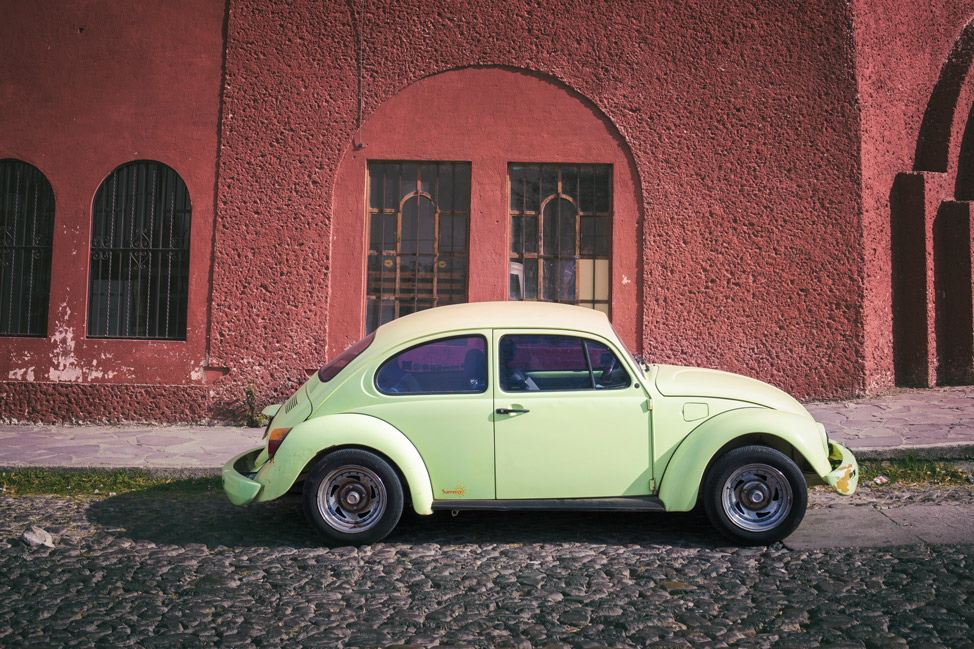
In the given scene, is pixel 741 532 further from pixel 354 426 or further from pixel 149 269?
pixel 149 269

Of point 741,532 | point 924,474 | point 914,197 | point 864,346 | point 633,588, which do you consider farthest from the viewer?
point 914,197

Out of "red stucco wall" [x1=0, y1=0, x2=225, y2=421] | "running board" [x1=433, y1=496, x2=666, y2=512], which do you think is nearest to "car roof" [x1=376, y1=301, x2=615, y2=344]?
"running board" [x1=433, y1=496, x2=666, y2=512]

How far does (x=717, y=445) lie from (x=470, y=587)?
1.65 meters

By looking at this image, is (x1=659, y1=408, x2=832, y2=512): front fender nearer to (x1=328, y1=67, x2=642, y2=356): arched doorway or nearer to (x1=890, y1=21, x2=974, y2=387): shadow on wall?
(x1=328, y1=67, x2=642, y2=356): arched doorway

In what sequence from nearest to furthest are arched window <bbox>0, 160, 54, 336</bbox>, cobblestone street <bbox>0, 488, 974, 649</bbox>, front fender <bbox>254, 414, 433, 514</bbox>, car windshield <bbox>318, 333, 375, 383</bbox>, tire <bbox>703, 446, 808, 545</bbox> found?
cobblestone street <bbox>0, 488, 974, 649</bbox>
tire <bbox>703, 446, 808, 545</bbox>
front fender <bbox>254, 414, 433, 514</bbox>
car windshield <bbox>318, 333, 375, 383</bbox>
arched window <bbox>0, 160, 54, 336</bbox>

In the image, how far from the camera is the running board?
4496 millimetres

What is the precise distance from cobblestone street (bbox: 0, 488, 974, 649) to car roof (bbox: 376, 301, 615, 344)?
4.16 ft

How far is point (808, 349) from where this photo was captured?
28.5 feet

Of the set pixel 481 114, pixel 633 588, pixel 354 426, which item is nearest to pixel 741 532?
pixel 633 588

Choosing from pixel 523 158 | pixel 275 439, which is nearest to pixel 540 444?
pixel 275 439

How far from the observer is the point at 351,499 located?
4559mm

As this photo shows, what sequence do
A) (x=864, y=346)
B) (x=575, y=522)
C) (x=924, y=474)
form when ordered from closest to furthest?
1. (x=575, y=522)
2. (x=924, y=474)
3. (x=864, y=346)

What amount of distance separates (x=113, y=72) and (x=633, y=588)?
8222 mm

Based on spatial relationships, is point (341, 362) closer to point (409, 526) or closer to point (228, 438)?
point (409, 526)
